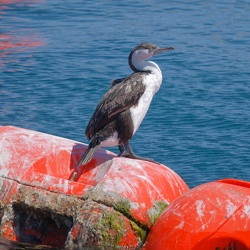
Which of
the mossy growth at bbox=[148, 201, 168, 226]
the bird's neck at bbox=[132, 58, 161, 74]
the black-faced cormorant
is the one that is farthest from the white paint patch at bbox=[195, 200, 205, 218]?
the bird's neck at bbox=[132, 58, 161, 74]

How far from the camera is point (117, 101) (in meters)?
7.98

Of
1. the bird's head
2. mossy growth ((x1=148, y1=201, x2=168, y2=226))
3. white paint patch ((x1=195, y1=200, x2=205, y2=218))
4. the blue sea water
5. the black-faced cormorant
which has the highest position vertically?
the bird's head

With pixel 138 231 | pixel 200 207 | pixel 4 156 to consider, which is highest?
pixel 4 156

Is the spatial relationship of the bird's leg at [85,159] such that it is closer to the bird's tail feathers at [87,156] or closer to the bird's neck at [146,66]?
the bird's tail feathers at [87,156]

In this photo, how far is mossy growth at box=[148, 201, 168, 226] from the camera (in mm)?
7090

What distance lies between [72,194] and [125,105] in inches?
47.3

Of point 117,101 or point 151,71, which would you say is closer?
point 117,101

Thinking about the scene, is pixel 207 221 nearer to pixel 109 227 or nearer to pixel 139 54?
pixel 109 227

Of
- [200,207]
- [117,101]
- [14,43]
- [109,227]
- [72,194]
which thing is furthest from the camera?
[14,43]

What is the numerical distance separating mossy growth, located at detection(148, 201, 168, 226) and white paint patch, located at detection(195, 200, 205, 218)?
1.45 feet

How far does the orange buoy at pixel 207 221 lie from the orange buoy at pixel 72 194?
267 millimetres

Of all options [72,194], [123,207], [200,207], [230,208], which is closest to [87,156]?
[72,194]

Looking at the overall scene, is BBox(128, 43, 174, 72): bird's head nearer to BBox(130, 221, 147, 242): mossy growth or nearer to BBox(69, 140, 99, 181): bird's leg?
BBox(69, 140, 99, 181): bird's leg

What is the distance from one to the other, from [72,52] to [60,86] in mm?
1916
